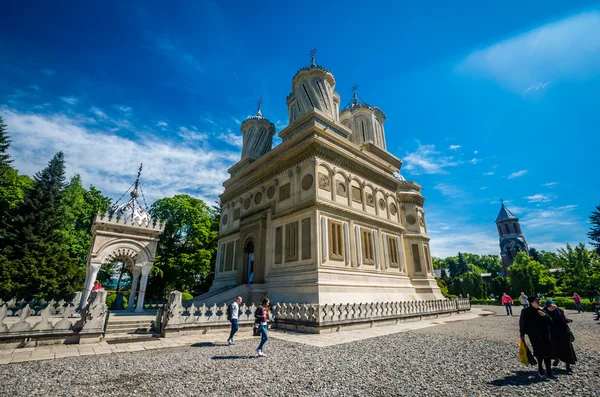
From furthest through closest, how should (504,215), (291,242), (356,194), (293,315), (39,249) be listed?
1. (504,215)
2. (39,249)
3. (356,194)
4. (291,242)
5. (293,315)

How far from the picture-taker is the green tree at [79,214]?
2742cm

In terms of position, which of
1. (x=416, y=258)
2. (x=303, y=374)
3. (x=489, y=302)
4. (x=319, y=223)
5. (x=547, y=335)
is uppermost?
(x=319, y=223)

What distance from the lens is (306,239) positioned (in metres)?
16.3

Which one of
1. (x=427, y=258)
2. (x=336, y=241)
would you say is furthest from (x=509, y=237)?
(x=336, y=241)

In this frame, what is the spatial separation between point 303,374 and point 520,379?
4.22m

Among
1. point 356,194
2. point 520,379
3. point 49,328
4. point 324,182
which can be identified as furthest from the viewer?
point 356,194

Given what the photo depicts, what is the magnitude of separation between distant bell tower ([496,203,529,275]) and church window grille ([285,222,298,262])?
8218cm

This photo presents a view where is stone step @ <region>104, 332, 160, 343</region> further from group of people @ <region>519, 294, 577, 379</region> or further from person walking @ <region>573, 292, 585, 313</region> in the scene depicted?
person walking @ <region>573, 292, 585, 313</region>

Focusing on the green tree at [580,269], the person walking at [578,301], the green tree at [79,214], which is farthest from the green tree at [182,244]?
the green tree at [580,269]

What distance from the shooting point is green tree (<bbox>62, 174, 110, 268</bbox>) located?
27.4 metres

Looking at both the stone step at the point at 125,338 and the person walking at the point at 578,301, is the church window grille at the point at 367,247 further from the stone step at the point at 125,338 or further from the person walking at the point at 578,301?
the person walking at the point at 578,301

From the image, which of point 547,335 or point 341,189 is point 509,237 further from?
point 547,335

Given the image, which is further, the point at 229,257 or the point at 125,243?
the point at 229,257

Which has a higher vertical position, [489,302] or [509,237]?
[509,237]
